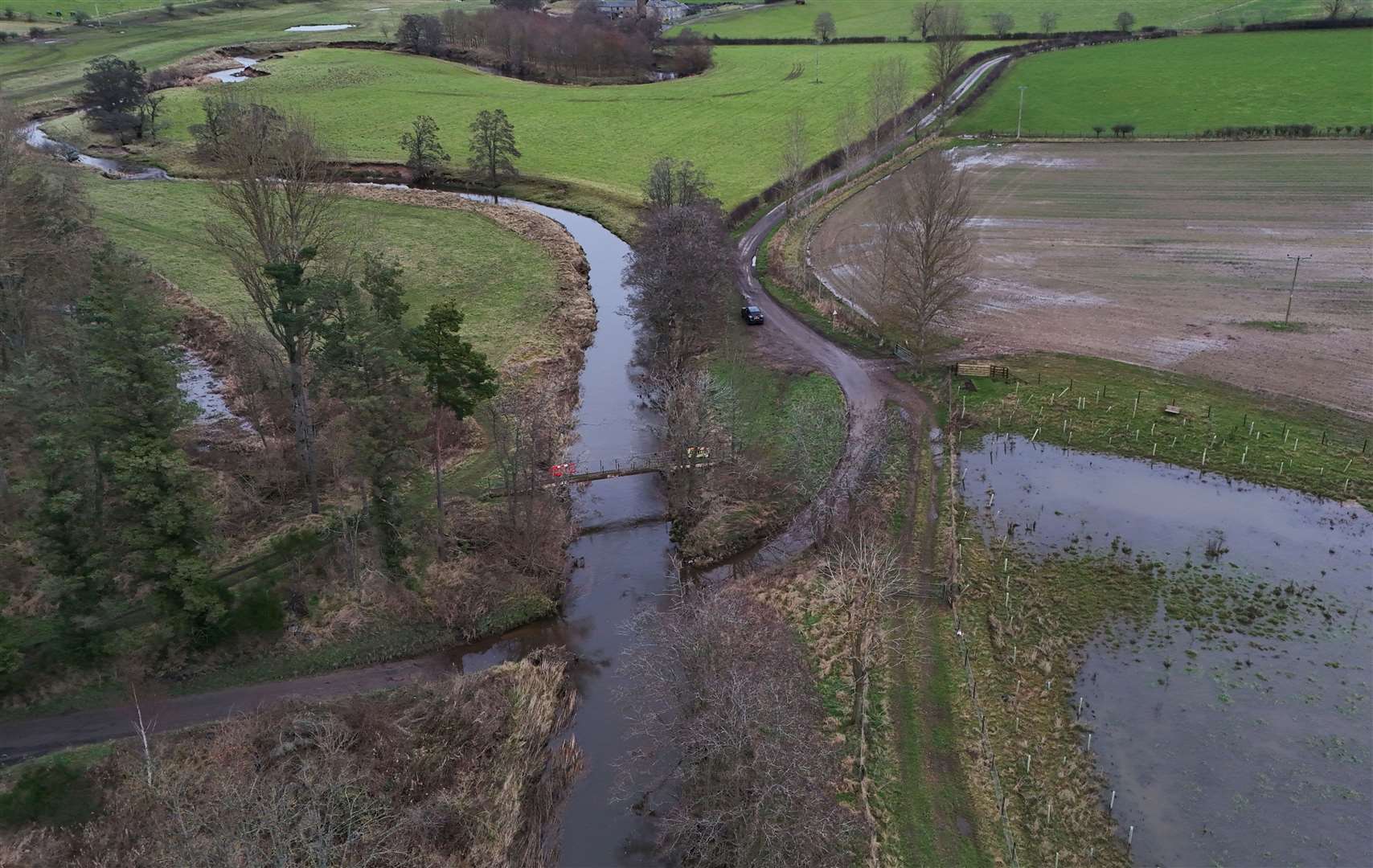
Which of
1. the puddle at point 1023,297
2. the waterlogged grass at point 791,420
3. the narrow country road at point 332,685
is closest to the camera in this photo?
the narrow country road at point 332,685

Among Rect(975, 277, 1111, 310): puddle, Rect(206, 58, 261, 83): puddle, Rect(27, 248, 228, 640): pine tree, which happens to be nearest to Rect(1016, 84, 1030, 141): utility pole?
Rect(975, 277, 1111, 310): puddle

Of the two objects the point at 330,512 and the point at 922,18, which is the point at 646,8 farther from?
the point at 330,512

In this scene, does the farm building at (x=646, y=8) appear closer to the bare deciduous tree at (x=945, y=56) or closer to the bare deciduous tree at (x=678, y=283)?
the bare deciduous tree at (x=945, y=56)

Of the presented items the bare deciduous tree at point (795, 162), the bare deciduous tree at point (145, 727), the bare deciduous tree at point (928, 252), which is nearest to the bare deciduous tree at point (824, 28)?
the bare deciduous tree at point (795, 162)

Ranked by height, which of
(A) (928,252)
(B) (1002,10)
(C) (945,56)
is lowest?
(A) (928,252)

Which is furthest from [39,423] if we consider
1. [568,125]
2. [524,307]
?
[568,125]

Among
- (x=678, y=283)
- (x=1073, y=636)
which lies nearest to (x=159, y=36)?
(x=678, y=283)

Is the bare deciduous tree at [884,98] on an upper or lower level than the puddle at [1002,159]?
upper

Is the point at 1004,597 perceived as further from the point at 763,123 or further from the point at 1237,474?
the point at 763,123
